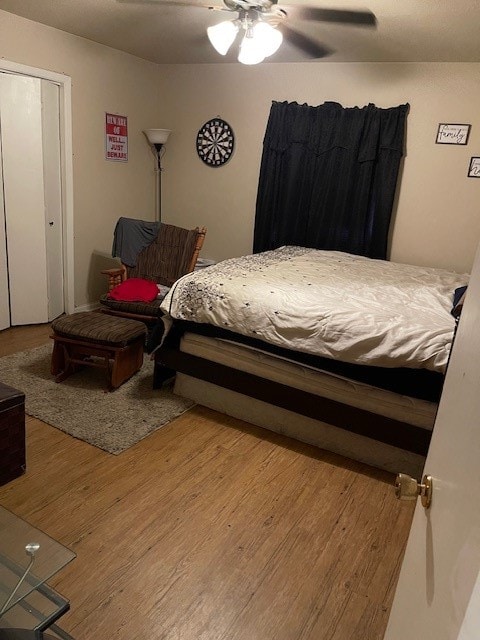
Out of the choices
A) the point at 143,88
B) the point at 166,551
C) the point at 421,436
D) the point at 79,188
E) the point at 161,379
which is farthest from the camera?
the point at 143,88

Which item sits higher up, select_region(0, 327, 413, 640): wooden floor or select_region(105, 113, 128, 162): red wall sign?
select_region(105, 113, 128, 162): red wall sign

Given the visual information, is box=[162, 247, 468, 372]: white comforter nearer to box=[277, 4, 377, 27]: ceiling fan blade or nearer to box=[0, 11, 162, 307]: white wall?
box=[277, 4, 377, 27]: ceiling fan blade

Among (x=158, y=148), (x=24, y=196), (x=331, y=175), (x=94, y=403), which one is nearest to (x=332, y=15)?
(x=331, y=175)

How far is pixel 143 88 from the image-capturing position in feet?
15.5

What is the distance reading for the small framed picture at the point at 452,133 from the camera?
3.78 meters

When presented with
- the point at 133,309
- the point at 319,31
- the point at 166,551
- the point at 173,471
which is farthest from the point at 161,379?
the point at 319,31

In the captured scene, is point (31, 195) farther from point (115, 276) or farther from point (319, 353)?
point (319, 353)

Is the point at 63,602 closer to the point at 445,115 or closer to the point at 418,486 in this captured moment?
the point at 418,486

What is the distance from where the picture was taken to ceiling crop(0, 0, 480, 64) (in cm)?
271

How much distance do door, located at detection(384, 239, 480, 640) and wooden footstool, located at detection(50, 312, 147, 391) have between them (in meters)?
2.34

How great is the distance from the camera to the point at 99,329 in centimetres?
301

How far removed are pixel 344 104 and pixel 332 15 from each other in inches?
54.4

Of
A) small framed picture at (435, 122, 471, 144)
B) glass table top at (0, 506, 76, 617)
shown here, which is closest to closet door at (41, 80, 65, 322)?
glass table top at (0, 506, 76, 617)

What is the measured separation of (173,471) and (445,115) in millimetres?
3493
